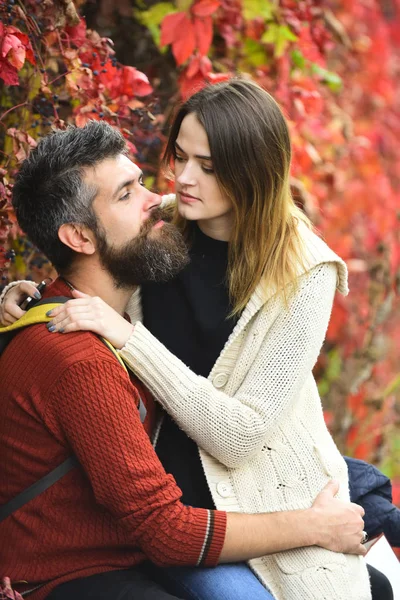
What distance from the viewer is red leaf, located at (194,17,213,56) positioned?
3775 mm

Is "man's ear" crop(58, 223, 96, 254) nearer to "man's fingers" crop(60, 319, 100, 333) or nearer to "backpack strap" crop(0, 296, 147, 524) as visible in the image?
"backpack strap" crop(0, 296, 147, 524)

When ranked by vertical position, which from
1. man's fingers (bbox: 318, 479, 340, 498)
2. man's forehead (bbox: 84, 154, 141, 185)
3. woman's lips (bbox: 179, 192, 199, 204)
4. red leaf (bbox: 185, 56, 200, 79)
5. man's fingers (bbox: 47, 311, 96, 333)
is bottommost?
man's fingers (bbox: 318, 479, 340, 498)

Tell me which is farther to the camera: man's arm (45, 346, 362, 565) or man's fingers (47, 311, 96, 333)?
man's fingers (47, 311, 96, 333)

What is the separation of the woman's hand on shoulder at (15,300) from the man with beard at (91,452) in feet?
0.24

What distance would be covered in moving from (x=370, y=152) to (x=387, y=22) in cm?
105

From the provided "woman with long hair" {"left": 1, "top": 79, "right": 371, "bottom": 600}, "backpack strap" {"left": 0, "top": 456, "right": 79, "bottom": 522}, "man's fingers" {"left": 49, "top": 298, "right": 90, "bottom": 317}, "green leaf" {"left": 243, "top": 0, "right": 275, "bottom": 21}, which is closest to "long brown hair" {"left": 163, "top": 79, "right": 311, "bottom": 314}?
"woman with long hair" {"left": 1, "top": 79, "right": 371, "bottom": 600}

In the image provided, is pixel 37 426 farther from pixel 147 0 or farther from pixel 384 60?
pixel 384 60

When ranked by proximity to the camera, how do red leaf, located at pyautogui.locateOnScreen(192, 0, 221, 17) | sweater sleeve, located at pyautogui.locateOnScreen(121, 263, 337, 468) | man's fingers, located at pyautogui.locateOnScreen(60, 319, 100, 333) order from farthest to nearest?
red leaf, located at pyautogui.locateOnScreen(192, 0, 221, 17)
sweater sleeve, located at pyautogui.locateOnScreen(121, 263, 337, 468)
man's fingers, located at pyautogui.locateOnScreen(60, 319, 100, 333)

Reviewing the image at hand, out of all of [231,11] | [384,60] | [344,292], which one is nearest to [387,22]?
[384,60]

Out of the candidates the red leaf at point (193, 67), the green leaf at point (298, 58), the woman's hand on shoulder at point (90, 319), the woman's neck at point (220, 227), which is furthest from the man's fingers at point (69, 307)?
the green leaf at point (298, 58)

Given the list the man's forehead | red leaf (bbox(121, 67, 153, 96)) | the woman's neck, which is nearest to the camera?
the man's forehead

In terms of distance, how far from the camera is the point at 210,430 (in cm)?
275

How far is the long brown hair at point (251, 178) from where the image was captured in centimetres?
289

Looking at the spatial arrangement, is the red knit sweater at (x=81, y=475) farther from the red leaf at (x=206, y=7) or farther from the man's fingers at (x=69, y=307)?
the red leaf at (x=206, y=7)
